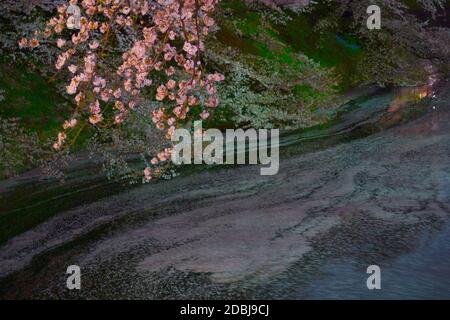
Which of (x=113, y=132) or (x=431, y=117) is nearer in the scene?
(x=113, y=132)

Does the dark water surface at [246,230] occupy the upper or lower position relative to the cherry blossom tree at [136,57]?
lower

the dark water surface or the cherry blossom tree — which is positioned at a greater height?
the cherry blossom tree

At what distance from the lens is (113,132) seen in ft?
58.7

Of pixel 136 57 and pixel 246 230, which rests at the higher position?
pixel 136 57

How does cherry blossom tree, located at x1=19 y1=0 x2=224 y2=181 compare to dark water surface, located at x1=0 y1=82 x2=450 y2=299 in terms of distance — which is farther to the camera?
cherry blossom tree, located at x1=19 y1=0 x2=224 y2=181

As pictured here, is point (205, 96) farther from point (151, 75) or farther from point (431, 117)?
point (431, 117)

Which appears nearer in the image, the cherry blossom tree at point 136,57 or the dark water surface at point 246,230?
the dark water surface at point 246,230

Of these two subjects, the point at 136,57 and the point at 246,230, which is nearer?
the point at 246,230
